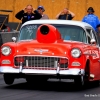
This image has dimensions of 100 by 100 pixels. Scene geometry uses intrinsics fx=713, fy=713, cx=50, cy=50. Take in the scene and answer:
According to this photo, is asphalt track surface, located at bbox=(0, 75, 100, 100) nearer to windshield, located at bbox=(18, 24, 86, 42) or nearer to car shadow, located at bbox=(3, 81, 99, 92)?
car shadow, located at bbox=(3, 81, 99, 92)

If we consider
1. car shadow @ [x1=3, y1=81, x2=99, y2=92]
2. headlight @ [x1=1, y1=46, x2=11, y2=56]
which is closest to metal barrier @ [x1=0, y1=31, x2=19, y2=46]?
car shadow @ [x1=3, y1=81, x2=99, y2=92]

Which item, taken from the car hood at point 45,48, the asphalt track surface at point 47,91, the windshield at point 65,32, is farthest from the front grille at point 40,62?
the windshield at point 65,32

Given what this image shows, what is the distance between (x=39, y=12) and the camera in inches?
884

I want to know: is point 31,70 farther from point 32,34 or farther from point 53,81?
point 53,81

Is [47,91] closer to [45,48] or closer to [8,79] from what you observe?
[45,48]

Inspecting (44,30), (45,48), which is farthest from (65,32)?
(45,48)

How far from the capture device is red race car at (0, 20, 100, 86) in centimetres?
1423

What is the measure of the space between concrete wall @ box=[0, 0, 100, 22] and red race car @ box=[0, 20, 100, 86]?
58.8 ft

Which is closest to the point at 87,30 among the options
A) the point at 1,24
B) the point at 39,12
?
the point at 39,12

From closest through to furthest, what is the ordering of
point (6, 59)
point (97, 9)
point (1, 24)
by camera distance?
point (6, 59), point (1, 24), point (97, 9)

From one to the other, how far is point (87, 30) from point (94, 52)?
3.08ft

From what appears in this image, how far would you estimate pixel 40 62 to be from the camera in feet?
47.1

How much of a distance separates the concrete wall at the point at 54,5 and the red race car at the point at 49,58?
1791 centimetres

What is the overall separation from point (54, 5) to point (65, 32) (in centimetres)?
1805
